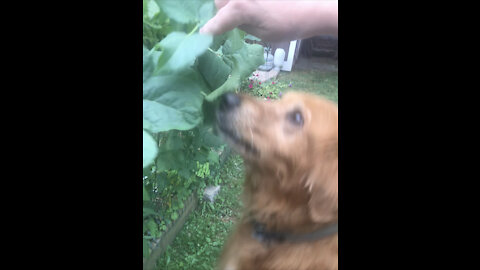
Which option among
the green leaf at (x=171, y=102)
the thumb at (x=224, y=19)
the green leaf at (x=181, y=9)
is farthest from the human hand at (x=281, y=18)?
the green leaf at (x=171, y=102)

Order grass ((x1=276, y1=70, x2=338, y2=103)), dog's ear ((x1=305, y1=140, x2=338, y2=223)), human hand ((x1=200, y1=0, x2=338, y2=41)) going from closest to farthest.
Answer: human hand ((x1=200, y1=0, x2=338, y2=41)), grass ((x1=276, y1=70, x2=338, y2=103)), dog's ear ((x1=305, y1=140, x2=338, y2=223))

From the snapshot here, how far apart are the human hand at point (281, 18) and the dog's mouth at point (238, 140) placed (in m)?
0.47

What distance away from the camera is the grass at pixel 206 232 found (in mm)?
2709

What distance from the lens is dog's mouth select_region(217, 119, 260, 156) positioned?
150cm

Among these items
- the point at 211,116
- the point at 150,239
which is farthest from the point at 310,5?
the point at 150,239

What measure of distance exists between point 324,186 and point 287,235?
358 mm

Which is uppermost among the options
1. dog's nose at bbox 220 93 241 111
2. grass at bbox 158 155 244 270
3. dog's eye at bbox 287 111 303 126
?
dog's nose at bbox 220 93 241 111

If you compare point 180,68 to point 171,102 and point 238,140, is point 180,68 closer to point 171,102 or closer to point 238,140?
point 171,102

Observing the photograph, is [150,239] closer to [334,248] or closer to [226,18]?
[334,248]

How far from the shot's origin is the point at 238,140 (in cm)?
153

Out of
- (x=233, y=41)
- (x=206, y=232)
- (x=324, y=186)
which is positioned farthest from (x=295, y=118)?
(x=206, y=232)

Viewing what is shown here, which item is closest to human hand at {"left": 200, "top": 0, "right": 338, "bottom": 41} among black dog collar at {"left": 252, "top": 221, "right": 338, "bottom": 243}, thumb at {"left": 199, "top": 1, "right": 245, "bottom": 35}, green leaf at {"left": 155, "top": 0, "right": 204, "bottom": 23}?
thumb at {"left": 199, "top": 1, "right": 245, "bottom": 35}

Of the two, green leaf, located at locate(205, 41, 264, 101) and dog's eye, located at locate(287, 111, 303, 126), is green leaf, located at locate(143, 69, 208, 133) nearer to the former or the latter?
green leaf, located at locate(205, 41, 264, 101)
